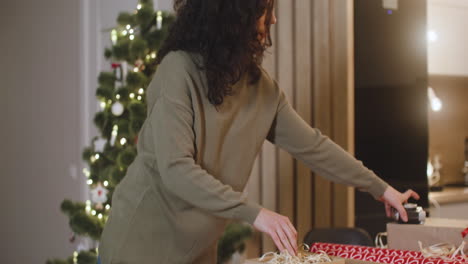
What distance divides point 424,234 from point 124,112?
6.04ft

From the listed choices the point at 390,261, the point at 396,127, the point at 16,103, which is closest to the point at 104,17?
the point at 16,103

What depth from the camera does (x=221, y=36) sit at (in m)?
1.39

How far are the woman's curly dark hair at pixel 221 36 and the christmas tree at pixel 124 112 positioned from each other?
1510 millimetres

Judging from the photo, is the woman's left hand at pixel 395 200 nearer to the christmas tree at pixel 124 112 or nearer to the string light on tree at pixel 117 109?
the christmas tree at pixel 124 112

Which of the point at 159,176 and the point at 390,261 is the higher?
the point at 159,176

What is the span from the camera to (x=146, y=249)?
1.44 metres

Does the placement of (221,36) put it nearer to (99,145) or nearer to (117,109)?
(117,109)

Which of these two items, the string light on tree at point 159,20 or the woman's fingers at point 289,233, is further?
the string light on tree at point 159,20

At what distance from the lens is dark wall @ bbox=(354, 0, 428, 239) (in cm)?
310

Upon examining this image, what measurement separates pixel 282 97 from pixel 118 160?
151 centimetres

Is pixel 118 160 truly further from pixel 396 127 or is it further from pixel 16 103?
pixel 16 103

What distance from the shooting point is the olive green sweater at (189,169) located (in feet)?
4.26

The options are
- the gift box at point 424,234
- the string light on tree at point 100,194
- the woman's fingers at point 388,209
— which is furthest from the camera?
the string light on tree at point 100,194

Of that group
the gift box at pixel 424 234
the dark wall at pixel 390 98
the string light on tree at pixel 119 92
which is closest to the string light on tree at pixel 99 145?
the string light on tree at pixel 119 92
